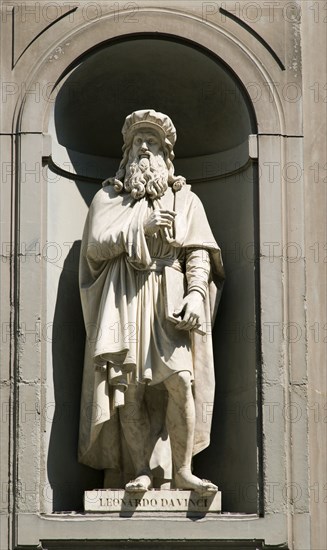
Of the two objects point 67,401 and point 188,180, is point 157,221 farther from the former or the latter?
point 67,401

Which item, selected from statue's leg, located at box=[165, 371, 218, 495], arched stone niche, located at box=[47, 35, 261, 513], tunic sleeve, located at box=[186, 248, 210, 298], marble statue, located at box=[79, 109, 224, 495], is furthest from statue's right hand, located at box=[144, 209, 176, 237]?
statue's leg, located at box=[165, 371, 218, 495]

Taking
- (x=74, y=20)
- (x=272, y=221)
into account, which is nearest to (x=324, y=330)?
(x=272, y=221)

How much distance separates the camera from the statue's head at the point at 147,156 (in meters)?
14.2

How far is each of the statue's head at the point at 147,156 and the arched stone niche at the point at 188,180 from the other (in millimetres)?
489

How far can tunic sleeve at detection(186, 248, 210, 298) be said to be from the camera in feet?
45.8

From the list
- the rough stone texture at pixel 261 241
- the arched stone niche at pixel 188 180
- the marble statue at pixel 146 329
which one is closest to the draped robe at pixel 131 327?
the marble statue at pixel 146 329

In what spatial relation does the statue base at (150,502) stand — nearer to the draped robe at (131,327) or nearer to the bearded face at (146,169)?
the draped robe at (131,327)

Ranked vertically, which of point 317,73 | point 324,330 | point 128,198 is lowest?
point 324,330

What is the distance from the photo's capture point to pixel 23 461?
13.7 meters

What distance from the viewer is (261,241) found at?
14.1 meters

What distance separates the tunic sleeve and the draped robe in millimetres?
46

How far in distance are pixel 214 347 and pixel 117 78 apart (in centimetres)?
213

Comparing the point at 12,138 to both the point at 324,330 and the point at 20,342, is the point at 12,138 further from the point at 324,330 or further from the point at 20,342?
the point at 324,330

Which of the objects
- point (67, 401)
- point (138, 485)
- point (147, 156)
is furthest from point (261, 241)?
point (138, 485)
